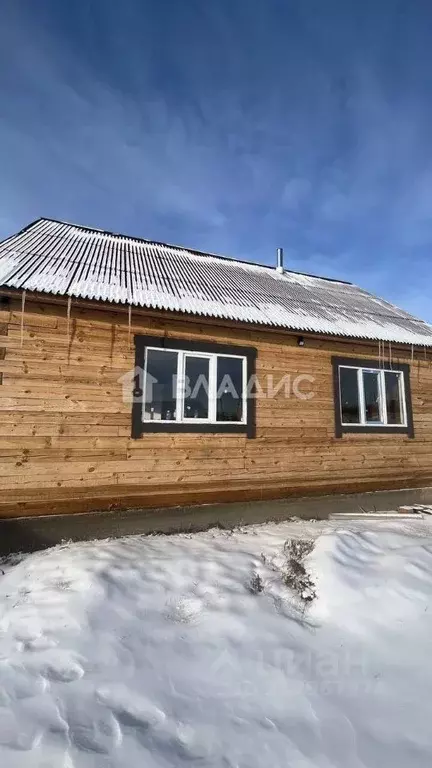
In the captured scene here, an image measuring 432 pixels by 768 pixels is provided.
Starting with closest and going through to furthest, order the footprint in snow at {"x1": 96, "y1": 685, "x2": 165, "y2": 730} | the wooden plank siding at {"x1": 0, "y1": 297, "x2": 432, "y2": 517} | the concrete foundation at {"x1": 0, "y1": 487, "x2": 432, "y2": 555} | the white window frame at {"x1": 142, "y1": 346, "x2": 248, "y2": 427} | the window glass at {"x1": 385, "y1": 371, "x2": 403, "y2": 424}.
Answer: the footprint in snow at {"x1": 96, "y1": 685, "x2": 165, "y2": 730}, the concrete foundation at {"x1": 0, "y1": 487, "x2": 432, "y2": 555}, the wooden plank siding at {"x1": 0, "y1": 297, "x2": 432, "y2": 517}, the white window frame at {"x1": 142, "y1": 346, "x2": 248, "y2": 427}, the window glass at {"x1": 385, "y1": 371, "x2": 403, "y2": 424}

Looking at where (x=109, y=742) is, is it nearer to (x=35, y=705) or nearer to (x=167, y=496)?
(x=35, y=705)

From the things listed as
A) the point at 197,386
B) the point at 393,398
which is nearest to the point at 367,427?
the point at 393,398

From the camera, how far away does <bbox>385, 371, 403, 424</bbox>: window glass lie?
813cm

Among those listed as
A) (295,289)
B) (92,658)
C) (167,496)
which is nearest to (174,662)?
(92,658)

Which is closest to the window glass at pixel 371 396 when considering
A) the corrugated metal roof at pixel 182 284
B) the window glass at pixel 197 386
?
the corrugated metal roof at pixel 182 284

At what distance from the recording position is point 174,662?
2939 millimetres

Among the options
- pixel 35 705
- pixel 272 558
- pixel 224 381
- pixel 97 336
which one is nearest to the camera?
pixel 35 705

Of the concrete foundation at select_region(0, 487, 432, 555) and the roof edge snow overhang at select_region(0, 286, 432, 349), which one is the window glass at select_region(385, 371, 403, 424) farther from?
the concrete foundation at select_region(0, 487, 432, 555)

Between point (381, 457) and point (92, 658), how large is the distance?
6.68m

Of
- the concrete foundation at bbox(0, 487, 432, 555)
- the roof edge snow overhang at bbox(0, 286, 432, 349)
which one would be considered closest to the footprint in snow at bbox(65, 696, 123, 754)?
the concrete foundation at bbox(0, 487, 432, 555)

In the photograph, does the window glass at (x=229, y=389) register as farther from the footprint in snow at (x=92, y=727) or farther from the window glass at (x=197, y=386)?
the footprint in snow at (x=92, y=727)

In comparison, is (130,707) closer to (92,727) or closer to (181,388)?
(92,727)

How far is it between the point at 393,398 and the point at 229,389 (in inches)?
164

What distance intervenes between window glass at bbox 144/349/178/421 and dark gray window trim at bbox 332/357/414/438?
3.35 m
